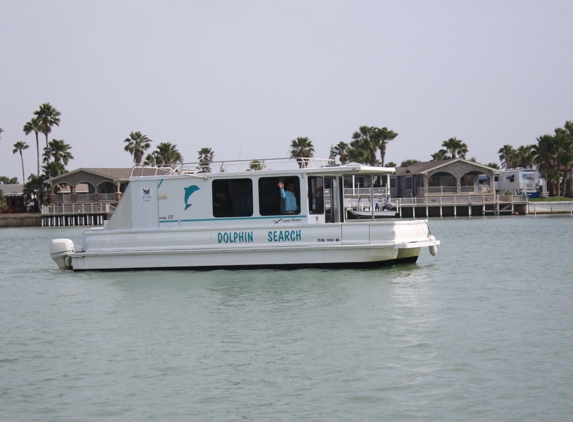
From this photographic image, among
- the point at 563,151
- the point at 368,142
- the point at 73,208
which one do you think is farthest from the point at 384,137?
the point at 73,208

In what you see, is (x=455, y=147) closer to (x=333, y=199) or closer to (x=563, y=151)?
(x=563, y=151)

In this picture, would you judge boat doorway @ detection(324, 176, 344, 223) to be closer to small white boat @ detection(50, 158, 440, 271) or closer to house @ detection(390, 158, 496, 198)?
small white boat @ detection(50, 158, 440, 271)

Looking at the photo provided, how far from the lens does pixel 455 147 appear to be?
9288 cm

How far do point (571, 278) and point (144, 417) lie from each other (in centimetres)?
1427

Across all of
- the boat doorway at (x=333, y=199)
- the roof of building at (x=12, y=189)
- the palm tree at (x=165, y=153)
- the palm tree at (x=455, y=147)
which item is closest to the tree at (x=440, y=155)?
the palm tree at (x=455, y=147)

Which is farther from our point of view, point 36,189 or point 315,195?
point 36,189

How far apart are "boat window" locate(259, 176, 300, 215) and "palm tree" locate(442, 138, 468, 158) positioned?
75.9 meters

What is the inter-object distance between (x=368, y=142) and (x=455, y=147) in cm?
1106

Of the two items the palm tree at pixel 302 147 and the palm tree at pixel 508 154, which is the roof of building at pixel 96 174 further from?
the palm tree at pixel 508 154

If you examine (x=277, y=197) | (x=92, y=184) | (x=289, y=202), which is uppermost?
(x=92, y=184)

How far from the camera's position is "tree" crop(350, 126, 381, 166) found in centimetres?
9175

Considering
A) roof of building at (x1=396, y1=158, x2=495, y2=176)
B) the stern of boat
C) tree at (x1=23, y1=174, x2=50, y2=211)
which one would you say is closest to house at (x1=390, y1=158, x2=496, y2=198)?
roof of building at (x1=396, y1=158, x2=495, y2=176)

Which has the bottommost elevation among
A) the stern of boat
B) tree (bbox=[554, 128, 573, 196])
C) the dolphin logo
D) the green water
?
the green water

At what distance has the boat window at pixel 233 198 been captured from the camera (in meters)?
19.7
